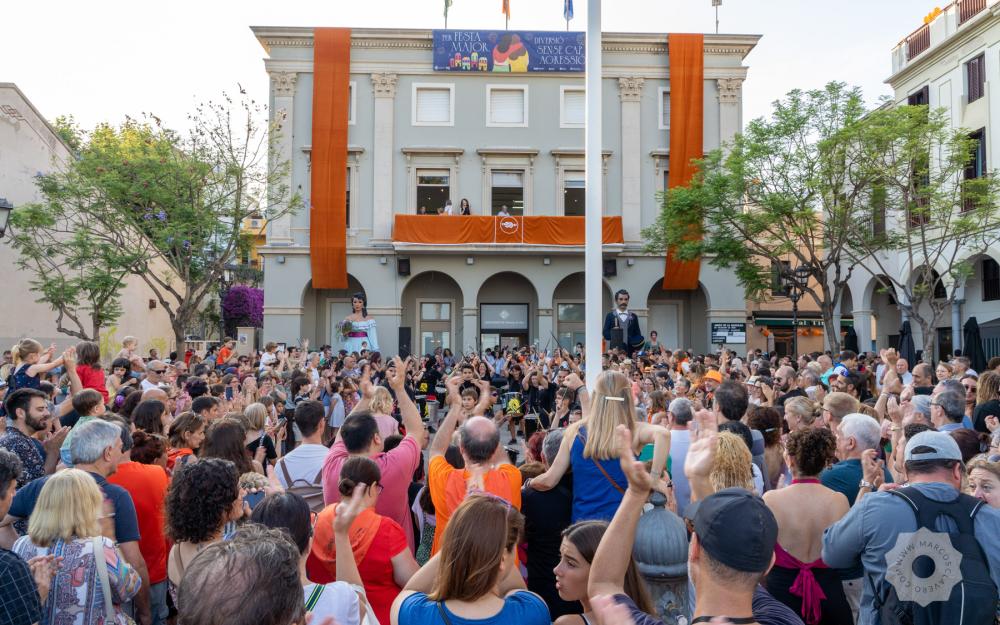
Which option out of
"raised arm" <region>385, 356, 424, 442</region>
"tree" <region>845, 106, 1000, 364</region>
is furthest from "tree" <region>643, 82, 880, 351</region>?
"raised arm" <region>385, 356, 424, 442</region>

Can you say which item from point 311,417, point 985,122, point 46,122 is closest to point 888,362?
point 311,417

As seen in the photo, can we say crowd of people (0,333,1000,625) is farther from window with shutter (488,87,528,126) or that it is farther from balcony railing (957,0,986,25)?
window with shutter (488,87,528,126)

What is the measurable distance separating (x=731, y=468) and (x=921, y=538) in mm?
947

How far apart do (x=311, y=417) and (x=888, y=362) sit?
8071 mm

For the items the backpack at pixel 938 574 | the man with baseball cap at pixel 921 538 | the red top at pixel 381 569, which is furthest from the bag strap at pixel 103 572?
the backpack at pixel 938 574

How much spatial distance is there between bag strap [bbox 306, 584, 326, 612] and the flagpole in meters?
4.51

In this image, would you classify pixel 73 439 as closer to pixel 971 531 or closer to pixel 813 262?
pixel 971 531

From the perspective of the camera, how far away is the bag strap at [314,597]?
9.34 ft

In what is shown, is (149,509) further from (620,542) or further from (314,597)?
(620,542)

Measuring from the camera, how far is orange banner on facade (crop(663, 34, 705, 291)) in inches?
1152

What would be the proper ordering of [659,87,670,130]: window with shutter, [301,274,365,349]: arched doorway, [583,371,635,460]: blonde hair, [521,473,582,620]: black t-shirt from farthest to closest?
[301,274,365,349]: arched doorway
[659,87,670,130]: window with shutter
[583,371,635,460]: blonde hair
[521,473,582,620]: black t-shirt

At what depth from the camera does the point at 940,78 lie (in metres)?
26.4

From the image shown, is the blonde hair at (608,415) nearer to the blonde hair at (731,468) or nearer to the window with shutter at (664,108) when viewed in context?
the blonde hair at (731,468)

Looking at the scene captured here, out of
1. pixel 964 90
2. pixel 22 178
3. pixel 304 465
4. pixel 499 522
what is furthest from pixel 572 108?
pixel 499 522
